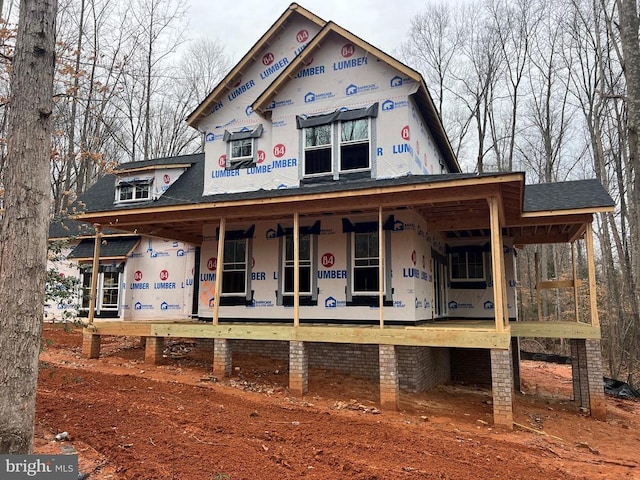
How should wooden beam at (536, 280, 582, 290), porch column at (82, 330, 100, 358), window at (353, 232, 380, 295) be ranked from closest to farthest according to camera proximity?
window at (353, 232, 380, 295) → porch column at (82, 330, 100, 358) → wooden beam at (536, 280, 582, 290)

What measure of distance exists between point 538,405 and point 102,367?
450 inches

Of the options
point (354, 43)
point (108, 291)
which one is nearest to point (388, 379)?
point (354, 43)

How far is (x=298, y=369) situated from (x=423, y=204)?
184 inches

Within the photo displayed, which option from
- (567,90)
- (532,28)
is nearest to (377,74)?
(567,90)

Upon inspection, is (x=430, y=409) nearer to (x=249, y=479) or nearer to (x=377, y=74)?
(x=249, y=479)

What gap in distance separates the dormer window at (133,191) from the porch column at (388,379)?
11844mm

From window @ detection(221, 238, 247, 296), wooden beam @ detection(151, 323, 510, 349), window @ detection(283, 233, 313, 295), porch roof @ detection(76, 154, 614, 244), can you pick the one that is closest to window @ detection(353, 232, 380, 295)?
porch roof @ detection(76, 154, 614, 244)

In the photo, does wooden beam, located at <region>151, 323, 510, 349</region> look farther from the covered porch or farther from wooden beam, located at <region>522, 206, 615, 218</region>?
wooden beam, located at <region>522, 206, 615, 218</region>

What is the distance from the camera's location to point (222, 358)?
11.1 meters

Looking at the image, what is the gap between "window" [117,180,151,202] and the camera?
56.9 ft

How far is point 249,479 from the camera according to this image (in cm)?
521

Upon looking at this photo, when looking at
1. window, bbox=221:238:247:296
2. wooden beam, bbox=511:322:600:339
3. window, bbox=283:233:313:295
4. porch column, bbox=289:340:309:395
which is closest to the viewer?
porch column, bbox=289:340:309:395
